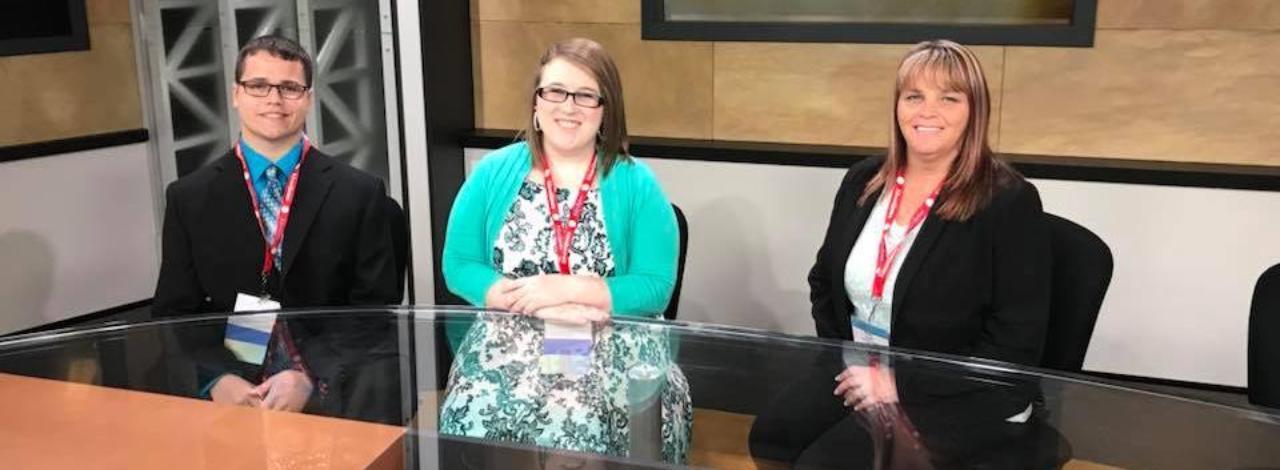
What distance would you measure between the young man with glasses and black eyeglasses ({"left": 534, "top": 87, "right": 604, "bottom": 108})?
1.68 ft

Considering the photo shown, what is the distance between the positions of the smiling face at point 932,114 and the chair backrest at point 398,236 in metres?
1.14

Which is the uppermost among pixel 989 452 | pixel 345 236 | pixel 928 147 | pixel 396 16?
pixel 396 16

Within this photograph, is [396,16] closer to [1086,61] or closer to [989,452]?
[1086,61]

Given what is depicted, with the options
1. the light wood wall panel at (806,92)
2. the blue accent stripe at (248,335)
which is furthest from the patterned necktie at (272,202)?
the light wood wall panel at (806,92)

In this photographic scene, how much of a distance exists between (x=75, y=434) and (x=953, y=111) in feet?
5.20

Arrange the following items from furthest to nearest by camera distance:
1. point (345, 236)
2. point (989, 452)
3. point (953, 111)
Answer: point (345, 236) → point (953, 111) → point (989, 452)

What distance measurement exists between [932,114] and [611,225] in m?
0.68

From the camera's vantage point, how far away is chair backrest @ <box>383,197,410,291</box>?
2.54 metres

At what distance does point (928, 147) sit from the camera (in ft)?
7.07

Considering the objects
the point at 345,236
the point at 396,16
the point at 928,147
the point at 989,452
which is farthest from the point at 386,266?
the point at 396,16

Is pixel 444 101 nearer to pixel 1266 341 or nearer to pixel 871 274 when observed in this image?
pixel 871 274

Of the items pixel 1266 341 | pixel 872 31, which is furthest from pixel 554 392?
pixel 872 31

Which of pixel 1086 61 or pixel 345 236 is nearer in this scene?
pixel 345 236

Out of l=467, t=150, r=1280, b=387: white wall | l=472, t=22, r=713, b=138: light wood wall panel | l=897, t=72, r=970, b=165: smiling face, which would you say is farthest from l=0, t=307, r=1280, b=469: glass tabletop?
l=472, t=22, r=713, b=138: light wood wall panel
